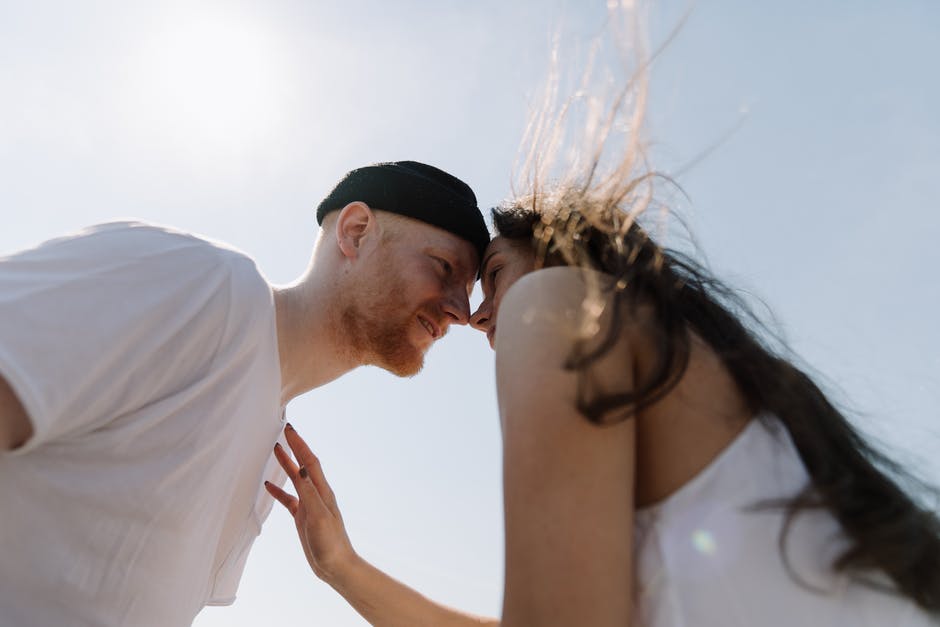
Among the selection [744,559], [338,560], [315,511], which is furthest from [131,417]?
[744,559]

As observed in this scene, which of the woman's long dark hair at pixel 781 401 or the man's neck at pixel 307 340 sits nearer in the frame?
the woman's long dark hair at pixel 781 401

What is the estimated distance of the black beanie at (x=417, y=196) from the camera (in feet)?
13.1

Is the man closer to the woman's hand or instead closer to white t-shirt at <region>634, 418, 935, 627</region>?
the woman's hand

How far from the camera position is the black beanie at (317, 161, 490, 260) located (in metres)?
4.00

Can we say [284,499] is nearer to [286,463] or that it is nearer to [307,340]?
[286,463]

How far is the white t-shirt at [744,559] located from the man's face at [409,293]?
2.41 meters

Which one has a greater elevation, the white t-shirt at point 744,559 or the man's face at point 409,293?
the man's face at point 409,293

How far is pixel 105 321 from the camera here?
225 centimetres

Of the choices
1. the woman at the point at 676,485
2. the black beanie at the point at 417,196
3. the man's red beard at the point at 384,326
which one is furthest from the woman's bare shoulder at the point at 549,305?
the black beanie at the point at 417,196

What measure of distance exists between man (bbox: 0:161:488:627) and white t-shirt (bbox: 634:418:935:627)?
1.73 meters

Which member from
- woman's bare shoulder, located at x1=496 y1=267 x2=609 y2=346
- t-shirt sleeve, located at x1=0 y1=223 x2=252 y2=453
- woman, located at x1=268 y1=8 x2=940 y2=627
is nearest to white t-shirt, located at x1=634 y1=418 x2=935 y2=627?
woman, located at x1=268 y1=8 x2=940 y2=627

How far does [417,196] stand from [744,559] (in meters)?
3.01

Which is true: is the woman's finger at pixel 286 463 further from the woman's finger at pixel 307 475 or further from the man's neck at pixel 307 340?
the man's neck at pixel 307 340

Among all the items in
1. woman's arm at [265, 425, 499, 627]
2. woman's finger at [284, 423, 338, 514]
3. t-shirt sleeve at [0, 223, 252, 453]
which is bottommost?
woman's arm at [265, 425, 499, 627]
